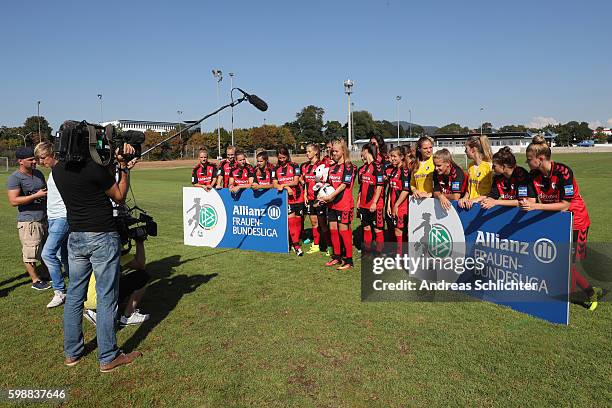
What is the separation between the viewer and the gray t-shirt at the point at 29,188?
18.9 feet

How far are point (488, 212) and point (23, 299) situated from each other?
20.2 ft

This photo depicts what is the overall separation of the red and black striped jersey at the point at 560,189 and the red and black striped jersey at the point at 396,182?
215 cm

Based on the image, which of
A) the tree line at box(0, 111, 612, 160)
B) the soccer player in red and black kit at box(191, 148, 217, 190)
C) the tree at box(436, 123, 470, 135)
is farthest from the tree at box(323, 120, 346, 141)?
the soccer player in red and black kit at box(191, 148, 217, 190)

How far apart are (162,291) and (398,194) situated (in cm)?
398

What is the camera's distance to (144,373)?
374 cm

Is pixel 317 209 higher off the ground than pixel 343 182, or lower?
lower

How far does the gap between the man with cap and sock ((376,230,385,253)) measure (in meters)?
5.13

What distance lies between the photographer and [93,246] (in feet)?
12.1

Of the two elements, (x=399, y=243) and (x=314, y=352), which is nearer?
(x=314, y=352)

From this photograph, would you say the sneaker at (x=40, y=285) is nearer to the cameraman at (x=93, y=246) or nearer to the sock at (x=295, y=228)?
the cameraman at (x=93, y=246)

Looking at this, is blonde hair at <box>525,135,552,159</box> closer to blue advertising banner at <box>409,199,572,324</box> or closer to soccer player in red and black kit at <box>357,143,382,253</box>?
blue advertising banner at <box>409,199,572,324</box>

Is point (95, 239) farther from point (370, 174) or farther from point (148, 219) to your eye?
point (370, 174)

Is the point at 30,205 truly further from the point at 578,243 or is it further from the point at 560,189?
the point at 578,243

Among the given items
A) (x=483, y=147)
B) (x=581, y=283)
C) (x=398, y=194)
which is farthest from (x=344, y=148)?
(x=581, y=283)
